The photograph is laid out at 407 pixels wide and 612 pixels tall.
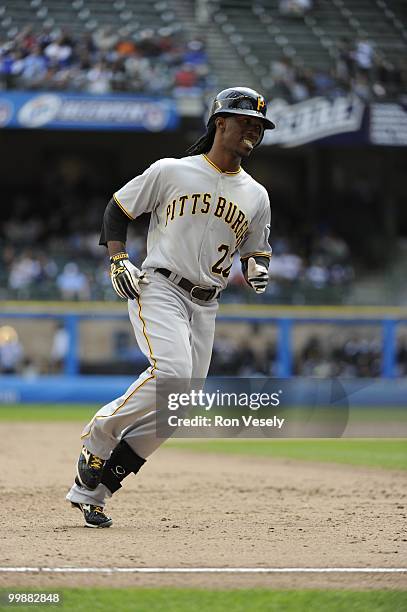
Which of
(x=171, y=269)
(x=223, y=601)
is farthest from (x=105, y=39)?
(x=223, y=601)

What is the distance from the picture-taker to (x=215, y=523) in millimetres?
5047

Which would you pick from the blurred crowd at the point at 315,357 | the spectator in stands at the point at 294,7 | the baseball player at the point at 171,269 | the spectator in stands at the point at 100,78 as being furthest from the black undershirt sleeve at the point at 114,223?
the spectator in stands at the point at 100,78

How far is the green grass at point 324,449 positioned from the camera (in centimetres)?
920

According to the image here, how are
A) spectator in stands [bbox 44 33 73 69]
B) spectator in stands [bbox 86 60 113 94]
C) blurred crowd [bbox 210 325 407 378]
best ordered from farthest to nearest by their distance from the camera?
spectator in stands [bbox 86 60 113 94] → blurred crowd [bbox 210 325 407 378] → spectator in stands [bbox 44 33 73 69]

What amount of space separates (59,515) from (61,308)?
11.3 meters

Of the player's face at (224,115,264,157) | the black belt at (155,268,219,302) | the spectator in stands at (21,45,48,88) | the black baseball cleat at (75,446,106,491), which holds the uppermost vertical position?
the player's face at (224,115,264,157)

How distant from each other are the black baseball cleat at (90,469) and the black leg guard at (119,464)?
0.03 metres

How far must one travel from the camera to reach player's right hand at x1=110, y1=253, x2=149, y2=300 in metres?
4.68

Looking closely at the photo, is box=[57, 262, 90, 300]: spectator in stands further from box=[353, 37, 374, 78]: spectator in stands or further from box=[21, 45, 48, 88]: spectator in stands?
box=[353, 37, 374, 78]: spectator in stands

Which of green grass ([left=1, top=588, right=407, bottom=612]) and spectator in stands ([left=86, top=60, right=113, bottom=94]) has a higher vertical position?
green grass ([left=1, top=588, right=407, bottom=612])

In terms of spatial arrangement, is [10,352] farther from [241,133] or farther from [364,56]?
[241,133]

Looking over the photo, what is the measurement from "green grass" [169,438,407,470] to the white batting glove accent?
Result: 12.9 feet

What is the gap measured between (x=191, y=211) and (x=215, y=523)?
1535 millimetres

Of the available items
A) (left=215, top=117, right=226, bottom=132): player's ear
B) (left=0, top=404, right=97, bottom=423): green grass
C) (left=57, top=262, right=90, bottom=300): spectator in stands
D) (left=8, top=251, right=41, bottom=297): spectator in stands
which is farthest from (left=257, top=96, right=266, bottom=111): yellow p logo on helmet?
(left=8, top=251, right=41, bottom=297): spectator in stands
